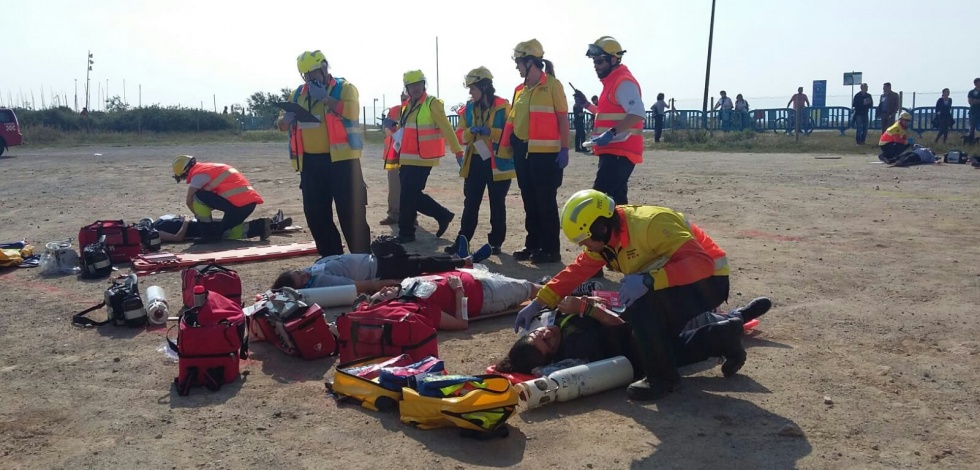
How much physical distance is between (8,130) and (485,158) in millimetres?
26396

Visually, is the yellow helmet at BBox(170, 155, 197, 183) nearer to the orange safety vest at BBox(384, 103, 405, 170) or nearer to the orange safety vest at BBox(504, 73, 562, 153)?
the orange safety vest at BBox(384, 103, 405, 170)

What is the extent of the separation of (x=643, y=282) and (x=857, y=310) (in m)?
2.71

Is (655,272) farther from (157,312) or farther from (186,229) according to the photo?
(186,229)

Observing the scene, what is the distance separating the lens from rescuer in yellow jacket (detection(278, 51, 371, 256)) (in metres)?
7.86

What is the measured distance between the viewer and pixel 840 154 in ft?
73.3

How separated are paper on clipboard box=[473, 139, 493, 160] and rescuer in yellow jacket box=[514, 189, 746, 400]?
4.33m

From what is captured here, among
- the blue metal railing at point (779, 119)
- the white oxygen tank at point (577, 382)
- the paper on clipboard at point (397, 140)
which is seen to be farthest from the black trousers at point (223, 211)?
the blue metal railing at point (779, 119)

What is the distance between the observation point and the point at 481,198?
361 inches

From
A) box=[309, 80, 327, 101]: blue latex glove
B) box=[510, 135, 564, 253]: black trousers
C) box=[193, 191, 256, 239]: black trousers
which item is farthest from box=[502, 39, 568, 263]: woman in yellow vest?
box=[193, 191, 256, 239]: black trousers

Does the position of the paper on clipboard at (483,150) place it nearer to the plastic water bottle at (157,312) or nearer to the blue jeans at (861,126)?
the plastic water bottle at (157,312)

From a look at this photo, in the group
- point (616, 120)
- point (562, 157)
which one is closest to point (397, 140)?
point (562, 157)

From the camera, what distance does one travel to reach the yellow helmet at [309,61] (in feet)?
25.4

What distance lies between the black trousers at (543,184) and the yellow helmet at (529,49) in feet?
2.80

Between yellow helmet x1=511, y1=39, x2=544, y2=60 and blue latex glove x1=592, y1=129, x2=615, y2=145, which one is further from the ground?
yellow helmet x1=511, y1=39, x2=544, y2=60
